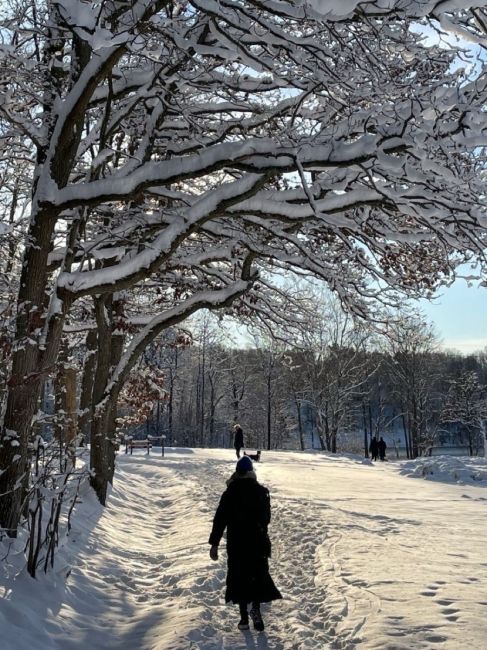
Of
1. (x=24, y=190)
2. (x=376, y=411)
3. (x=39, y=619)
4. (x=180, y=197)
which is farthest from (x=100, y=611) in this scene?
(x=376, y=411)

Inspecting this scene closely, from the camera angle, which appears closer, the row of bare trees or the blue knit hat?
the blue knit hat

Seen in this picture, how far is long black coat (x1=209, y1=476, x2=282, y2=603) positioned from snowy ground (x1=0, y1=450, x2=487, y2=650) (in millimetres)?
308

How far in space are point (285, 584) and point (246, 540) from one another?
142cm

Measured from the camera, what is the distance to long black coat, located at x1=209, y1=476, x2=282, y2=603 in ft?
16.7

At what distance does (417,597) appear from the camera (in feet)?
17.3

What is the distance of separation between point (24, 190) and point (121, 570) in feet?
22.6

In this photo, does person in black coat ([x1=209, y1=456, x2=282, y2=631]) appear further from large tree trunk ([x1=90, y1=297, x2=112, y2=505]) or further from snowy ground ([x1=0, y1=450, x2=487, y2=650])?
large tree trunk ([x1=90, y1=297, x2=112, y2=505])

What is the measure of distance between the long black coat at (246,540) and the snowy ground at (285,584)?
31cm

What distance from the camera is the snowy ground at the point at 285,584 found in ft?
14.8

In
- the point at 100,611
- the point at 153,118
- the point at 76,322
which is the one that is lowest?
the point at 100,611

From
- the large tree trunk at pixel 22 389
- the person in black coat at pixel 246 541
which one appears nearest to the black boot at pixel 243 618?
the person in black coat at pixel 246 541

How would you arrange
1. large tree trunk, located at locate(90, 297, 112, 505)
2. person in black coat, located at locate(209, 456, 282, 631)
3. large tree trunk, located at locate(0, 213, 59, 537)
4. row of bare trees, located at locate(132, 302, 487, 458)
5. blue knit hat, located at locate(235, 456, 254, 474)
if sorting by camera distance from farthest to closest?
row of bare trees, located at locate(132, 302, 487, 458) < large tree trunk, located at locate(90, 297, 112, 505) < large tree trunk, located at locate(0, 213, 59, 537) < blue knit hat, located at locate(235, 456, 254, 474) < person in black coat, located at locate(209, 456, 282, 631)

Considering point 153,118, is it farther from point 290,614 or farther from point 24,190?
point 290,614

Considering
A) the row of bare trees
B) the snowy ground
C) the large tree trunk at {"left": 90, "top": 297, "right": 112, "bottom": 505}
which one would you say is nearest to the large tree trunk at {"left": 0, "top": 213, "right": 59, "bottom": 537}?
the snowy ground
